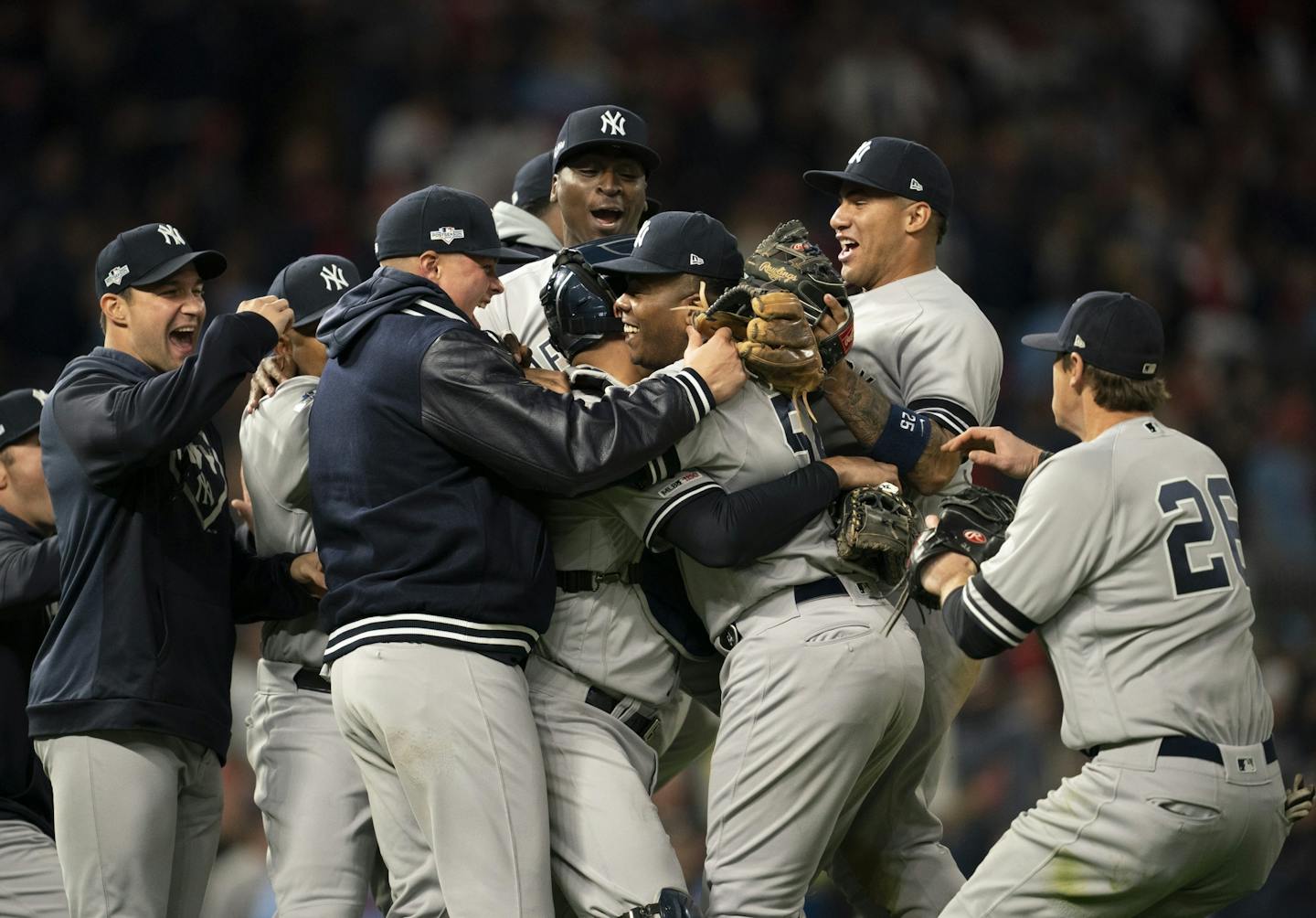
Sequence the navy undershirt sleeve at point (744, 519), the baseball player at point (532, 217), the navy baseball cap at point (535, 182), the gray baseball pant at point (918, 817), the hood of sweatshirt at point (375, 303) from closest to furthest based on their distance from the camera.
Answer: the navy undershirt sleeve at point (744, 519) → the hood of sweatshirt at point (375, 303) → the gray baseball pant at point (918, 817) → the baseball player at point (532, 217) → the navy baseball cap at point (535, 182)

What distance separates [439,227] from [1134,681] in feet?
6.74

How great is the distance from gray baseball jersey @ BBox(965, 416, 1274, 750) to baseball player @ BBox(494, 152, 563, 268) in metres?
2.02

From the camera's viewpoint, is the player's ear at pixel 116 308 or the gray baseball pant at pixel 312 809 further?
the player's ear at pixel 116 308

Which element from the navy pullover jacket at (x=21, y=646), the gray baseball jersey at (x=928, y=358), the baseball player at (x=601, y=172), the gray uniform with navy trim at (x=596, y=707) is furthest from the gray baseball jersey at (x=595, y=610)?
the navy pullover jacket at (x=21, y=646)

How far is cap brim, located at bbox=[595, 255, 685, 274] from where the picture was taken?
449cm

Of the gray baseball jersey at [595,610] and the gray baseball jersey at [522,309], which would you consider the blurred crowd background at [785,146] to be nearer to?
the gray baseball jersey at [522,309]

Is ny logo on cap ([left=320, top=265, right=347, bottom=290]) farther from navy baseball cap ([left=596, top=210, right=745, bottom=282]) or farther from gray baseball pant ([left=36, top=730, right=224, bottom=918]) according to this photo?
gray baseball pant ([left=36, top=730, right=224, bottom=918])

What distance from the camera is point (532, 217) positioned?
617 cm

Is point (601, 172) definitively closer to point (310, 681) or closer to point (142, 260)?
point (142, 260)

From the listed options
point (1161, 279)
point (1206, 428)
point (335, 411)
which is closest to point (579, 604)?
point (335, 411)

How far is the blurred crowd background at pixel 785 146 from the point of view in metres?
10.1

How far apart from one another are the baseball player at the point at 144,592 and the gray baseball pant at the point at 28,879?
38cm

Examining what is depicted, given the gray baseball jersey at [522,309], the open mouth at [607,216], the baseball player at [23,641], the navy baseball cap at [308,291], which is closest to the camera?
the baseball player at [23,641]

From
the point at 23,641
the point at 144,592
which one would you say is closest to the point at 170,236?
the point at 144,592
